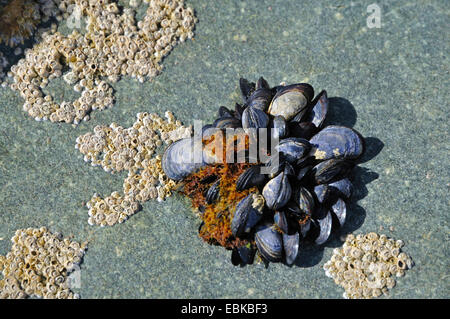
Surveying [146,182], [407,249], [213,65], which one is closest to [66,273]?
[146,182]

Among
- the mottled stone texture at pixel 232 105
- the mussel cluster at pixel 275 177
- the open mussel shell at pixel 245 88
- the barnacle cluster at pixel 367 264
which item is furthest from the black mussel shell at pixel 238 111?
the barnacle cluster at pixel 367 264

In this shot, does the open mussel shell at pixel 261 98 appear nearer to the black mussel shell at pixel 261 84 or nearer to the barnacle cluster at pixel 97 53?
the black mussel shell at pixel 261 84

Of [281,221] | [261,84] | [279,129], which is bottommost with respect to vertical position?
[281,221]

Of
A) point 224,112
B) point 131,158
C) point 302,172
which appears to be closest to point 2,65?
point 131,158

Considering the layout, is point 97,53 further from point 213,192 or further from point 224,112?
point 213,192

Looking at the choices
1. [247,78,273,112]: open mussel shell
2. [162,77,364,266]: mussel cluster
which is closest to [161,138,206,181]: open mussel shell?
[162,77,364,266]: mussel cluster
